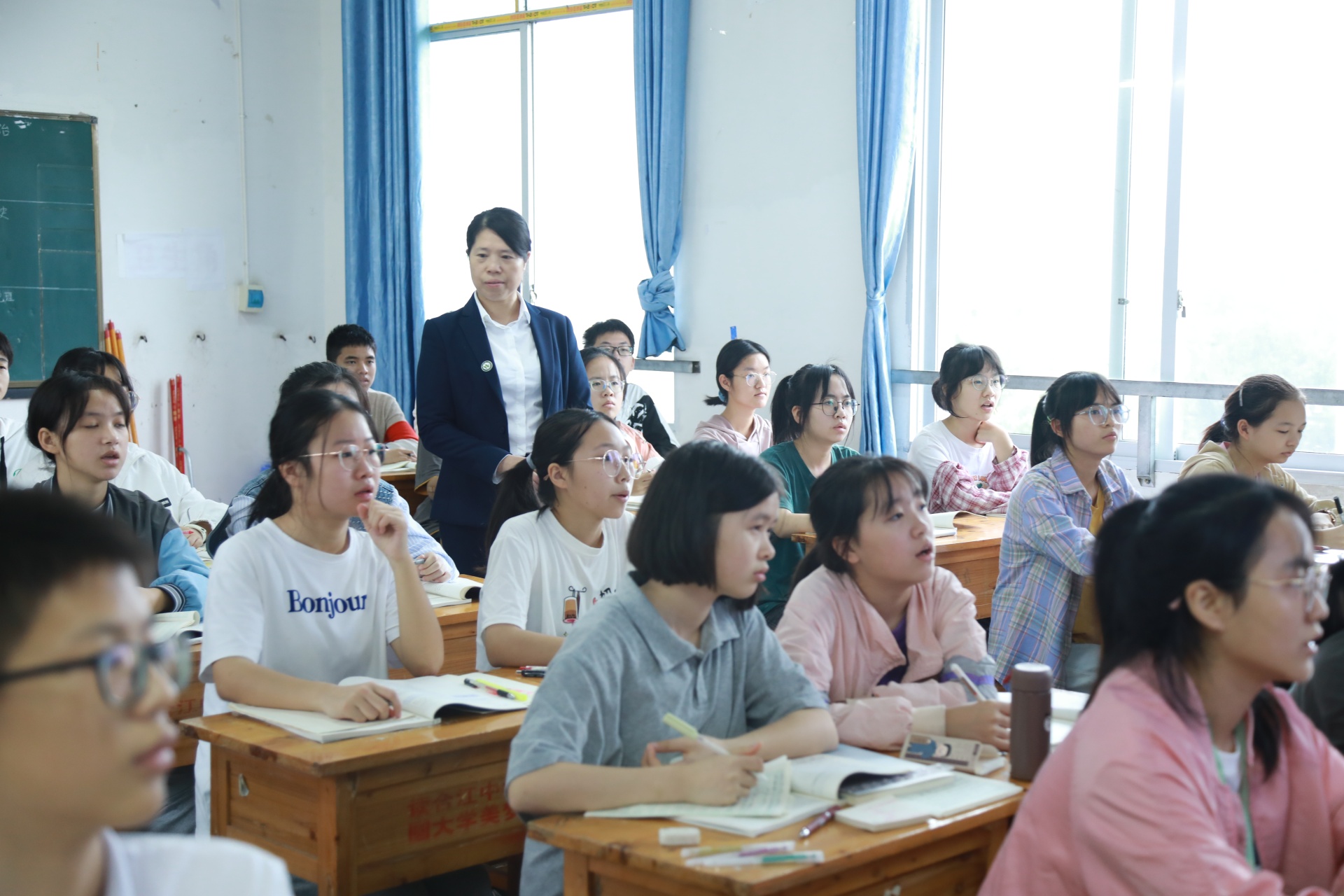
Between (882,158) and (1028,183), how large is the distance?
633mm

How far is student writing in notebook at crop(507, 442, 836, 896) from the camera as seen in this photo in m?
1.55

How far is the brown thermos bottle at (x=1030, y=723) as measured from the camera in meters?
1.69

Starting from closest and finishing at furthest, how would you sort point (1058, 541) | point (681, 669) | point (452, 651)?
point (681, 669) → point (452, 651) → point (1058, 541)

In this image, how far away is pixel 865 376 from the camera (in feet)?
17.6

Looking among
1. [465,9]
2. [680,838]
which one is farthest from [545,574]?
[465,9]

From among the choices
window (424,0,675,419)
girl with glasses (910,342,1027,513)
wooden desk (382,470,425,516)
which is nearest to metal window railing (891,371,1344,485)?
girl with glasses (910,342,1027,513)

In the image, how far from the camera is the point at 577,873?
58.5 inches

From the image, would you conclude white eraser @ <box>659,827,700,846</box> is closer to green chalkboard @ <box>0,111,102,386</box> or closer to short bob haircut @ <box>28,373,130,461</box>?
short bob haircut @ <box>28,373,130,461</box>

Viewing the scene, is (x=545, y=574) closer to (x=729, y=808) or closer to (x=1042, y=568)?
(x=729, y=808)

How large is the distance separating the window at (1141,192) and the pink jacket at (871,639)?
3.09 m

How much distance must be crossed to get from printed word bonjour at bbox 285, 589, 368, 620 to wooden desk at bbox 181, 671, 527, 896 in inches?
10.7

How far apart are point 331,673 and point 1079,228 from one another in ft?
12.8

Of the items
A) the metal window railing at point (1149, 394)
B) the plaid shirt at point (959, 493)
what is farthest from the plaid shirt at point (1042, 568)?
the metal window railing at point (1149, 394)

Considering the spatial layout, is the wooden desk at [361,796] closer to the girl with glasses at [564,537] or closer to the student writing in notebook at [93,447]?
the girl with glasses at [564,537]
